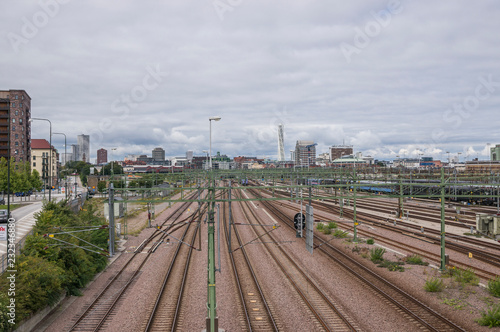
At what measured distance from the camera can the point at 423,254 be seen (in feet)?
88.1

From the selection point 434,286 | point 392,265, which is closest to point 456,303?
point 434,286

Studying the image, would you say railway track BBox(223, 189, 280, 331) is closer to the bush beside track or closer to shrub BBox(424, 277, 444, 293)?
shrub BBox(424, 277, 444, 293)

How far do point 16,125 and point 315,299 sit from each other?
87869mm

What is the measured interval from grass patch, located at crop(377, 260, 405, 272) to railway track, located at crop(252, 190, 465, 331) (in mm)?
1450

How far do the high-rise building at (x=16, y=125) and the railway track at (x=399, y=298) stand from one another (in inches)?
3201

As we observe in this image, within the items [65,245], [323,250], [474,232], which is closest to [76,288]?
[65,245]

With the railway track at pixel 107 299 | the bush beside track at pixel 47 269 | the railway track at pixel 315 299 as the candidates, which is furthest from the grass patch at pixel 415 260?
the bush beside track at pixel 47 269

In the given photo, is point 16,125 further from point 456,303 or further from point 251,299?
point 456,303

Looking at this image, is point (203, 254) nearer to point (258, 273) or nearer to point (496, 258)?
point (258, 273)

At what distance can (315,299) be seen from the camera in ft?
59.8

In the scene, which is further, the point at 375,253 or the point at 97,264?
the point at 375,253

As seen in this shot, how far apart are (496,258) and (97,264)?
2861cm

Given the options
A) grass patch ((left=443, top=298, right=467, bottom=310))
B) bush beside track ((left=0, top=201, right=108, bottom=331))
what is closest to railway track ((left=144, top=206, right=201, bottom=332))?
bush beside track ((left=0, top=201, right=108, bottom=331))

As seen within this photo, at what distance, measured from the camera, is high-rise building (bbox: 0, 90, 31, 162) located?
3061 inches
